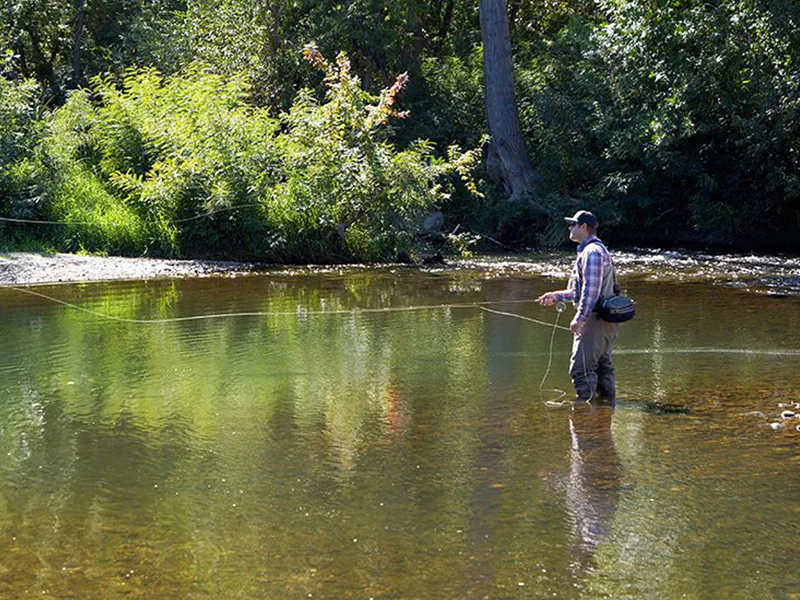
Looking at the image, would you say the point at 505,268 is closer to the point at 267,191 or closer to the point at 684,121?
the point at 267,191

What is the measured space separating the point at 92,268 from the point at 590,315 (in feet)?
37.4

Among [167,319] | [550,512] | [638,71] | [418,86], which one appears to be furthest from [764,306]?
[418,86]

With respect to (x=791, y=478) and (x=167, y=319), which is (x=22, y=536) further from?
(x=167, y=319)

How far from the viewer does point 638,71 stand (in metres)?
23.0

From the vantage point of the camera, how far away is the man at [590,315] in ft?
26.3

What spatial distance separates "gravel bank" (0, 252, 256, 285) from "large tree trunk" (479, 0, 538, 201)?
8.49 metres

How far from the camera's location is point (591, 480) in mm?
6328

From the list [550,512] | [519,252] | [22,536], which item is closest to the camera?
[22,536]

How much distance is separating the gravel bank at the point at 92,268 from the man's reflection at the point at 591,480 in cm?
1074

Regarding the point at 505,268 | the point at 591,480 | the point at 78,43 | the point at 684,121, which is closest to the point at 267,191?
the point at 505,268

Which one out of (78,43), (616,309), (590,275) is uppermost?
(78,43)

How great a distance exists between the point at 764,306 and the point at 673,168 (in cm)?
953

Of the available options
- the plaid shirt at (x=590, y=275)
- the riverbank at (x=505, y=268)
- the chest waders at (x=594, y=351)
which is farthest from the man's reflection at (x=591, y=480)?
the riverbank at (x=505, y=268)

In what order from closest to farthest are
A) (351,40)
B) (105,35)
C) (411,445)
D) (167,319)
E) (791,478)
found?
(791,478)
(411,445)
(167,319)
(351,40)
(105,35)
